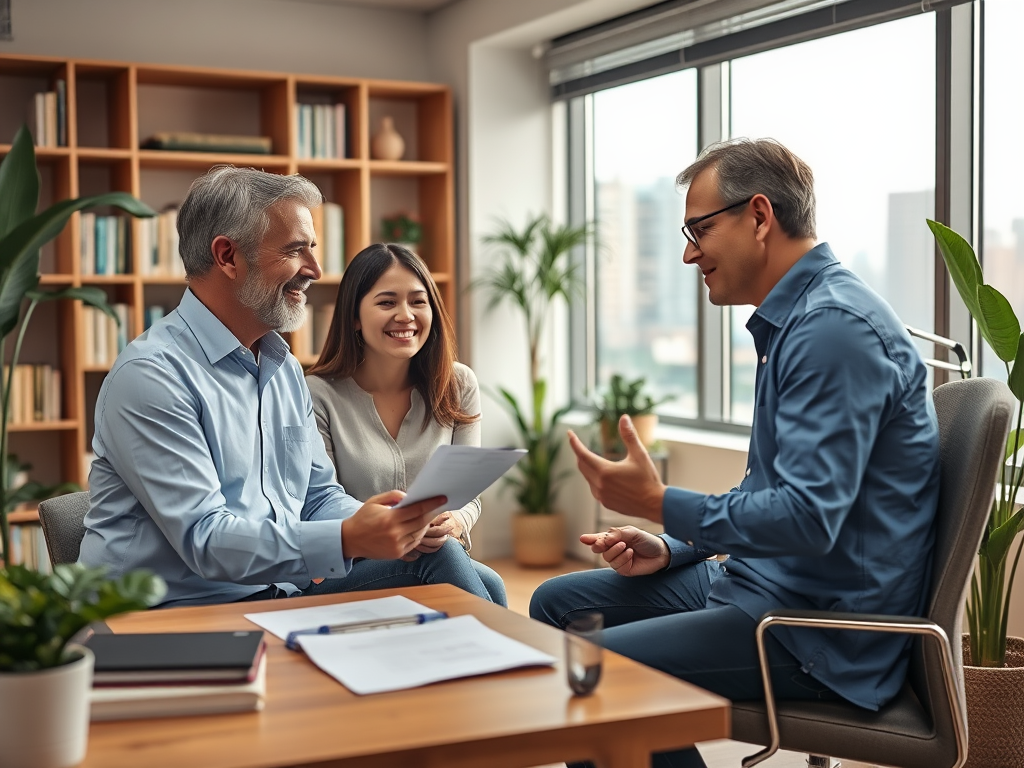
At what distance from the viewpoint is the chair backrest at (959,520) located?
1.75 meters

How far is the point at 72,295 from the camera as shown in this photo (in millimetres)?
2709

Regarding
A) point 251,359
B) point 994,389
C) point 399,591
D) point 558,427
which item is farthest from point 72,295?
point 558,427

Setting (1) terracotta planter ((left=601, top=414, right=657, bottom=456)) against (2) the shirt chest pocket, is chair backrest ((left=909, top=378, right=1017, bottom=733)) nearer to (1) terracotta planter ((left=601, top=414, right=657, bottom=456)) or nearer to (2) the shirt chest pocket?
(2) the shirt chest pocket

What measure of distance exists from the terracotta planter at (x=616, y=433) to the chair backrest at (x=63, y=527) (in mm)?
2951

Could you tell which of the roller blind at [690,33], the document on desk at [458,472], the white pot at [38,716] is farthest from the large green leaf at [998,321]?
the white pot at [38,716]

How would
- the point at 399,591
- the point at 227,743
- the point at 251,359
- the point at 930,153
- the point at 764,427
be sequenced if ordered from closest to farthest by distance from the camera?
the point at 227,743 → the point at 399,591 → the point at 764,427 → the point at 251,359 → the point at 930,153

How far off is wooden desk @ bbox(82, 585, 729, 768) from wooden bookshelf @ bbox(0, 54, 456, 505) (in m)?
3.93

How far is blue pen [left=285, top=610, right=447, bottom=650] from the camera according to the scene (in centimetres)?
155

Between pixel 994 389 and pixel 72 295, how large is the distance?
80.4 inches

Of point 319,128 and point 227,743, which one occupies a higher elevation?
point 319,128

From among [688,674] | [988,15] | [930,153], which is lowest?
[688,674]

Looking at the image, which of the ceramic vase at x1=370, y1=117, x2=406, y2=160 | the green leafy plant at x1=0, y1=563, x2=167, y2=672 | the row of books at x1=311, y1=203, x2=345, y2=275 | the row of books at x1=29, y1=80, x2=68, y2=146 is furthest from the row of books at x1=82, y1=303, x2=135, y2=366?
the green leafy plant at x1=0, y1=563, x2=167, y2=672

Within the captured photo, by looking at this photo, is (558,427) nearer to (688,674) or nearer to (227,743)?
(688,674)

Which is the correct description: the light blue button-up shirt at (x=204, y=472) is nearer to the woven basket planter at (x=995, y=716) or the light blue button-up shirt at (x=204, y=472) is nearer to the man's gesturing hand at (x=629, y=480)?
the man's gesturing hand at (x=629, y=480)
